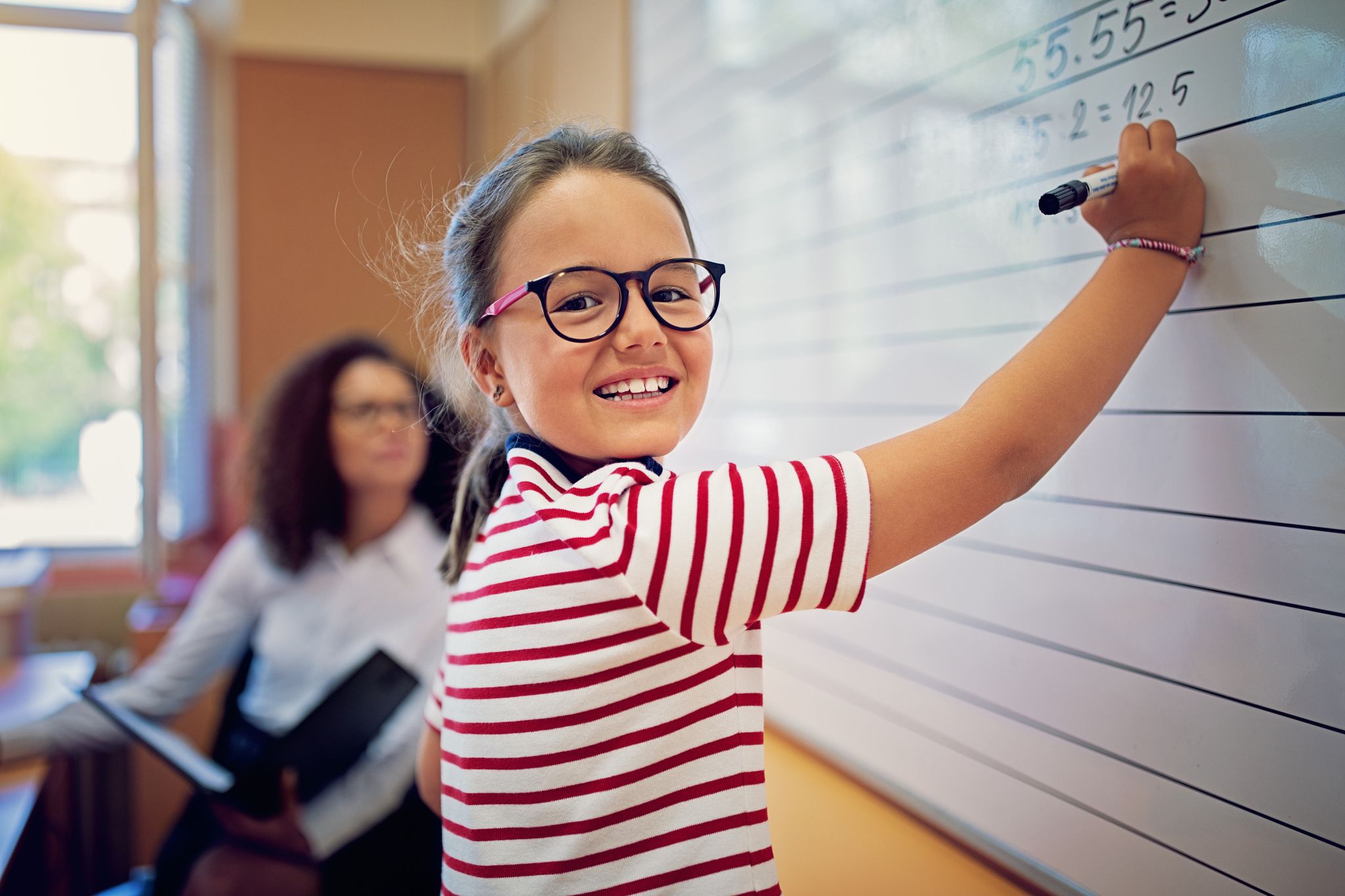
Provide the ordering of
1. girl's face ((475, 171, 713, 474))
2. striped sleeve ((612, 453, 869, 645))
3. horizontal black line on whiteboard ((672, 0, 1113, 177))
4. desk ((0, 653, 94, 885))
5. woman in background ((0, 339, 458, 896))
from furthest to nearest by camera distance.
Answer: woman in background ((0, 339, 458, 896)) < desk ((0, 653, 94, 885)) < horizontal black line on whiteboard ((672, 0, 1113, 177)) < girl's face ((475, 171, 713, 474)) < striped sleeve ((612, 453, 869, 645))

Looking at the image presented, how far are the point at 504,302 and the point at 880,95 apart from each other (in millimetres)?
570

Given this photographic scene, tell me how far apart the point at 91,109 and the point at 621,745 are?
357 centimetres

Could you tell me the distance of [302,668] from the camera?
163 cm

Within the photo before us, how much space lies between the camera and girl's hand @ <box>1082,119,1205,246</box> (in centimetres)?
66

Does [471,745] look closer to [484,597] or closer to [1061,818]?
[484,597]

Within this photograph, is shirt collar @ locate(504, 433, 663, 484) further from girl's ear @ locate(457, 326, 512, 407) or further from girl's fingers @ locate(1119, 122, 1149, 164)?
girl's fingers @ locate(1119, 122, 1149, 164)

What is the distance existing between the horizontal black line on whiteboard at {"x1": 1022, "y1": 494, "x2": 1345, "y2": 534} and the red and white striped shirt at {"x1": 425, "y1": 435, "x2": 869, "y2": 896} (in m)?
0.31

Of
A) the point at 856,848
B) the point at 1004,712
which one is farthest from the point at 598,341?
the point at 856,848

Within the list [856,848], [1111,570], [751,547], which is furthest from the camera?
[856,848]

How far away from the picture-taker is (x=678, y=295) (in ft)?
2.27

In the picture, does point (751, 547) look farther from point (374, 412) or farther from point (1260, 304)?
point (374, 412)

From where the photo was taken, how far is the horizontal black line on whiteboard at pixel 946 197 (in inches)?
25.5

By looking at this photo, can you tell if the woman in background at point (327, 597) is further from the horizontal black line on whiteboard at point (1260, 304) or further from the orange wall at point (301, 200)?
the orange wall at point (301, 200)

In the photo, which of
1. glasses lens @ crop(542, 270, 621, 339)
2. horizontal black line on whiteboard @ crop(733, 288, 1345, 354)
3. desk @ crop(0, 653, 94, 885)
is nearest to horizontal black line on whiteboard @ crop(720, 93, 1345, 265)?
horizontal black line on whiteboard @ crop(733, 288, 1345, 354)
